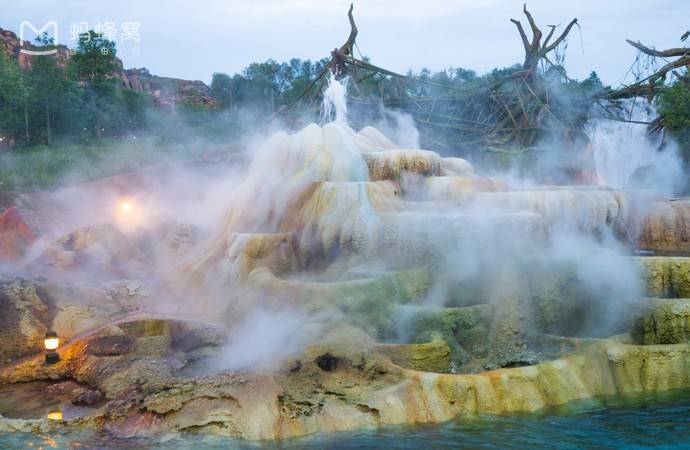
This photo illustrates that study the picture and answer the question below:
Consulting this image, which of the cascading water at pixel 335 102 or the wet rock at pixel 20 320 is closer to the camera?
the wet rock at pixel 20 320

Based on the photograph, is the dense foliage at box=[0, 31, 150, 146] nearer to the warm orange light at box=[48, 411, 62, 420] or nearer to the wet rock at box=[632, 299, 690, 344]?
the warm orange light at box=[48, 411, 62, 420]

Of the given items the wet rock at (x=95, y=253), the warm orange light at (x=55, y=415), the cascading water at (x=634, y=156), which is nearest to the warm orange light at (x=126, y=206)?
the wet rock at (x=95, y=253)

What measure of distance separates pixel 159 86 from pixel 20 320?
162 ft

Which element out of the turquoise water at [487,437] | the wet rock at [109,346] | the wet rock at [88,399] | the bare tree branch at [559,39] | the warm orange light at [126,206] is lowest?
the turquoise water at [487,437]

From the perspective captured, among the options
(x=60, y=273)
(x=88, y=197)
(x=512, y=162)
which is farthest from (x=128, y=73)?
(x=60, y=273)

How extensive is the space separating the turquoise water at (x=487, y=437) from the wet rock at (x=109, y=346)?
→ 1.85m

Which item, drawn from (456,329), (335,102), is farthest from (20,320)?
(335,102)

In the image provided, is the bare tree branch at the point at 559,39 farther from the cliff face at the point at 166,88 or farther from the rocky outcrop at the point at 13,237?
the cliff face at the point at 166,88

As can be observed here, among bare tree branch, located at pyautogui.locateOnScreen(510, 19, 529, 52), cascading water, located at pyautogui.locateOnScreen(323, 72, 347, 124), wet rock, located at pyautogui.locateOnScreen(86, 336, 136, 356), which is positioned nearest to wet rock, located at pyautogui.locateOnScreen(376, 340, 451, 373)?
wet rock, located at pyautogui.locateOnScreen(86, 336, 136, 356)

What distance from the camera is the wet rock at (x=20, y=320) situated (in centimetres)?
778

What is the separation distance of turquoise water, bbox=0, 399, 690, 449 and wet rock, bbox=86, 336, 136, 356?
1.85m

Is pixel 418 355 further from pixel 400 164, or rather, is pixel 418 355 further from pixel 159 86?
pixel 159 86

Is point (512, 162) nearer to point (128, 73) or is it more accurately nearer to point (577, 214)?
point (577, 214)

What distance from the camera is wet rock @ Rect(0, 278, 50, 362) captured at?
25.5 ft
